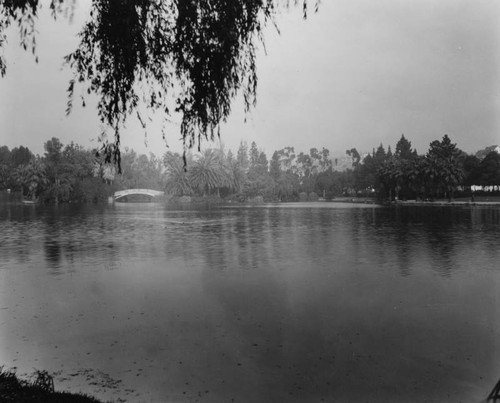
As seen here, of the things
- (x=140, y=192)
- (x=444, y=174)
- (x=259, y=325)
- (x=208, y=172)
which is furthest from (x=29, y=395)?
(x=140, y=192)

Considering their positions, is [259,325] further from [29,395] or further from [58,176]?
[58,176]

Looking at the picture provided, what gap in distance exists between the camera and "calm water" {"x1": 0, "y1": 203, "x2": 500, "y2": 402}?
7.39 m


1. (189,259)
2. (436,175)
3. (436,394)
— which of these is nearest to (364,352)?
(436,394)

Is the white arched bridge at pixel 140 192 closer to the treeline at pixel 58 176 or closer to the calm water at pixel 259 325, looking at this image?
the treeline at pixel 58 176

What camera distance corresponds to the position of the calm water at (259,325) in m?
7.39

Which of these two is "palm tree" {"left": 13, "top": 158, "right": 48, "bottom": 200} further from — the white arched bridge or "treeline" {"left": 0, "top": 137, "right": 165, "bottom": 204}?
the white arched bridge

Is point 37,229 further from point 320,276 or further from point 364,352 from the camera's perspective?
point 364,352

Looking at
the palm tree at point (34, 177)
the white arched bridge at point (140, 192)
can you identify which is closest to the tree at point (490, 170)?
the white arched bridge at point (140, 192)

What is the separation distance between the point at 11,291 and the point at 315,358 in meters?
10.0

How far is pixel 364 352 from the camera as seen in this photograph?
8.60 metres

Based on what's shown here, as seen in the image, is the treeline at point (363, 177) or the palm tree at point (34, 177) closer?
the treeline at point (363, 177)

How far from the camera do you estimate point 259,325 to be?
10.3 metres

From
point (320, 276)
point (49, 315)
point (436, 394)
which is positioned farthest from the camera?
point (320, 276)

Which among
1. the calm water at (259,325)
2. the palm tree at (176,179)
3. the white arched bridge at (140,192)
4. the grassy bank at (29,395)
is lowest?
the calm water at (259,325)
